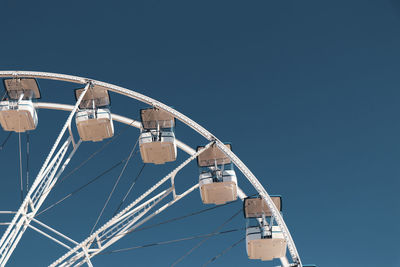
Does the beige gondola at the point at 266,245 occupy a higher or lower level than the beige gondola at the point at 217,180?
lower

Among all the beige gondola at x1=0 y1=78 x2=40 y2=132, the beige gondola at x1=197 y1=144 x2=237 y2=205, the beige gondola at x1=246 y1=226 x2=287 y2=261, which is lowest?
the beige gondola at x1=246 y1=226 x2=287 y2=261

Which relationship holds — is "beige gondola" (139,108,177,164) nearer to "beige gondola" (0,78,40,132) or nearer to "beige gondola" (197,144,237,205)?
"beige gondola" (197,144,237,205)

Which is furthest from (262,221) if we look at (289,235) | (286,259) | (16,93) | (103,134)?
(16,93)

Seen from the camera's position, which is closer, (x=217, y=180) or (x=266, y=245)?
(x=266, y=245)

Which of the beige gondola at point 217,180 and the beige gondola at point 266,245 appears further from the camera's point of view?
the beige gondola at point 217,180

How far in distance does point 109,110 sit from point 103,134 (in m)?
0.66

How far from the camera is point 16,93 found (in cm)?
1347

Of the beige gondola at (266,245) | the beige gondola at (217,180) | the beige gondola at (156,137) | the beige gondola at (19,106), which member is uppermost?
the beige gondola at (19,106)

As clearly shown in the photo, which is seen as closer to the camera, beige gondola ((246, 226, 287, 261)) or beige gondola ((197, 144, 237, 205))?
beige gondola ((246, 226, 287, 261))

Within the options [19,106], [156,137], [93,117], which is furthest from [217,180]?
[19,106]

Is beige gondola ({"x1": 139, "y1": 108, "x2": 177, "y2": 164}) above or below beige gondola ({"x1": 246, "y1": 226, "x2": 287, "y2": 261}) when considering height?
above

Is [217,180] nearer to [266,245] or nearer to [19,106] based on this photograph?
[266,245]

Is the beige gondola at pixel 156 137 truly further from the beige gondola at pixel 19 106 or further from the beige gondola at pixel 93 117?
the beige gondola at pixel 19 106

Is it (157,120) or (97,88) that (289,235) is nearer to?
(157,120)
